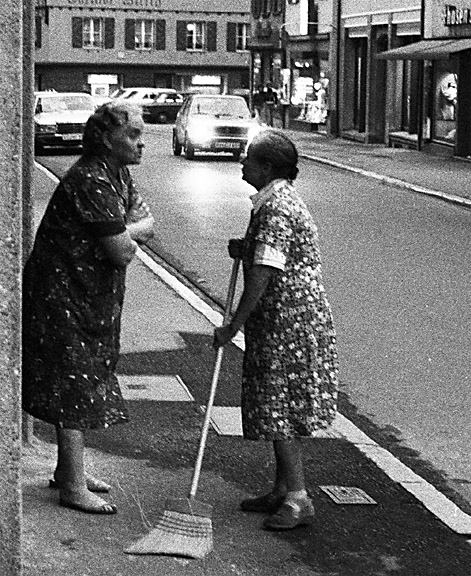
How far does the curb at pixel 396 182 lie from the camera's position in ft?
83.5

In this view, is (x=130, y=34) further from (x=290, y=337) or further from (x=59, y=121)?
(x=290, y=337)

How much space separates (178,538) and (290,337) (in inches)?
37.8

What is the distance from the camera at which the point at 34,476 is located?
716 cm

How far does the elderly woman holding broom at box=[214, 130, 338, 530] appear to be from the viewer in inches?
258

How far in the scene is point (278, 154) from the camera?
6.66 metres

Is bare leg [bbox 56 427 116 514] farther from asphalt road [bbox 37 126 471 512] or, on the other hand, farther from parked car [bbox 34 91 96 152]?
parked car [bbox 34 91 96 152]

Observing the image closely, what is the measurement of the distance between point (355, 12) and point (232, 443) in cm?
3998

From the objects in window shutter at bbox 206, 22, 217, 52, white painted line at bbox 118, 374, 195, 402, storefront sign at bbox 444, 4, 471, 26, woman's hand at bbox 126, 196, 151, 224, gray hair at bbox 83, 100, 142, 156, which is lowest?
white painted line at bbox 118, 374, 195, 402

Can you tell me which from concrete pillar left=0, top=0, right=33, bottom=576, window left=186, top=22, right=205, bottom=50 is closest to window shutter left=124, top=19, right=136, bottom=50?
window left=186, top=22, right=205, bottom=50

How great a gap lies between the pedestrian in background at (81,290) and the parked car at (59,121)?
100 ft

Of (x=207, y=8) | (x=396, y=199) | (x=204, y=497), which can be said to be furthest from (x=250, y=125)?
(x=207, y=8)

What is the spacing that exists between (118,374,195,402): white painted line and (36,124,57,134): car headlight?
2847 centimetres

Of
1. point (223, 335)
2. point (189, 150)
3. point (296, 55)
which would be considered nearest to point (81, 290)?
point (223, 335)

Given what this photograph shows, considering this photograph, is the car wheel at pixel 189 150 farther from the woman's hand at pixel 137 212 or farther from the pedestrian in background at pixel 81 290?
the pedestrian in background at pixel 81 290
